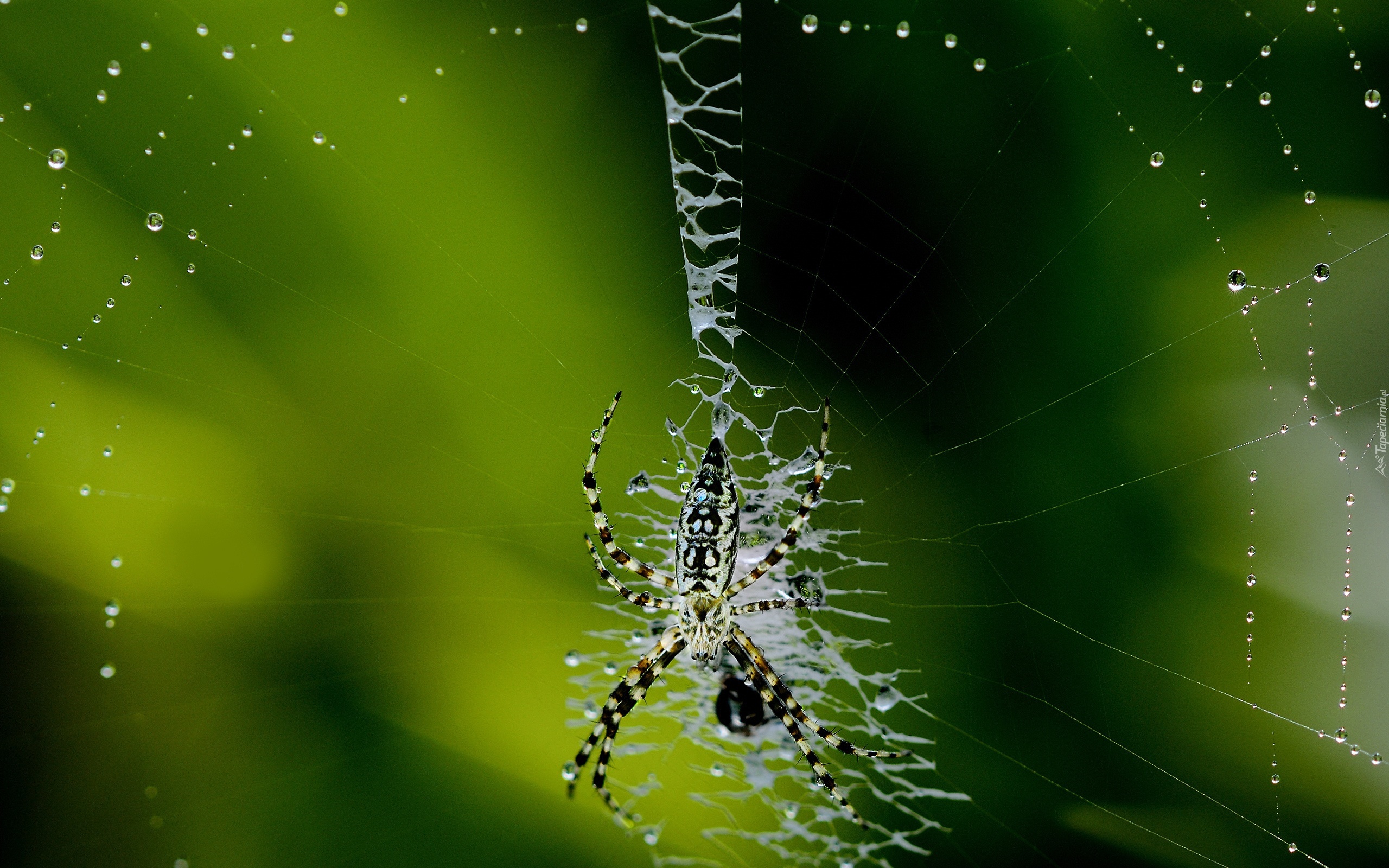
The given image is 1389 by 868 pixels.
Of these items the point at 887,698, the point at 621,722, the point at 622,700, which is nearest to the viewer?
the point at 887,698

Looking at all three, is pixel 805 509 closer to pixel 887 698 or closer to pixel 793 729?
pixel 887 698

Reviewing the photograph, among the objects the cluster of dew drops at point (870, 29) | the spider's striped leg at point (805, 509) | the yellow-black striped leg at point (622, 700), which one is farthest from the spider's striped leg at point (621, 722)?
the cluster of dew drops at point (870, 29)

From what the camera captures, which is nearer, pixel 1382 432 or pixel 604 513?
pixel 1382 432

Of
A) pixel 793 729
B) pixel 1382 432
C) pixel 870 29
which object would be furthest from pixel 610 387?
pixel 1382 432

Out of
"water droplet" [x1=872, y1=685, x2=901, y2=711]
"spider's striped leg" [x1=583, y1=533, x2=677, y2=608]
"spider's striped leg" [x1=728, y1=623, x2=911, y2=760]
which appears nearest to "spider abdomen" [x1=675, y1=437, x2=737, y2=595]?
"spider's striped leg" [x1=583, y1=533, x2=677, y2=608]

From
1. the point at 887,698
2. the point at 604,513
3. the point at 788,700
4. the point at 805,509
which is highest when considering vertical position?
the point at 805,509

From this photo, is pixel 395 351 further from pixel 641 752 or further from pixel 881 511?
pixel 641 752
